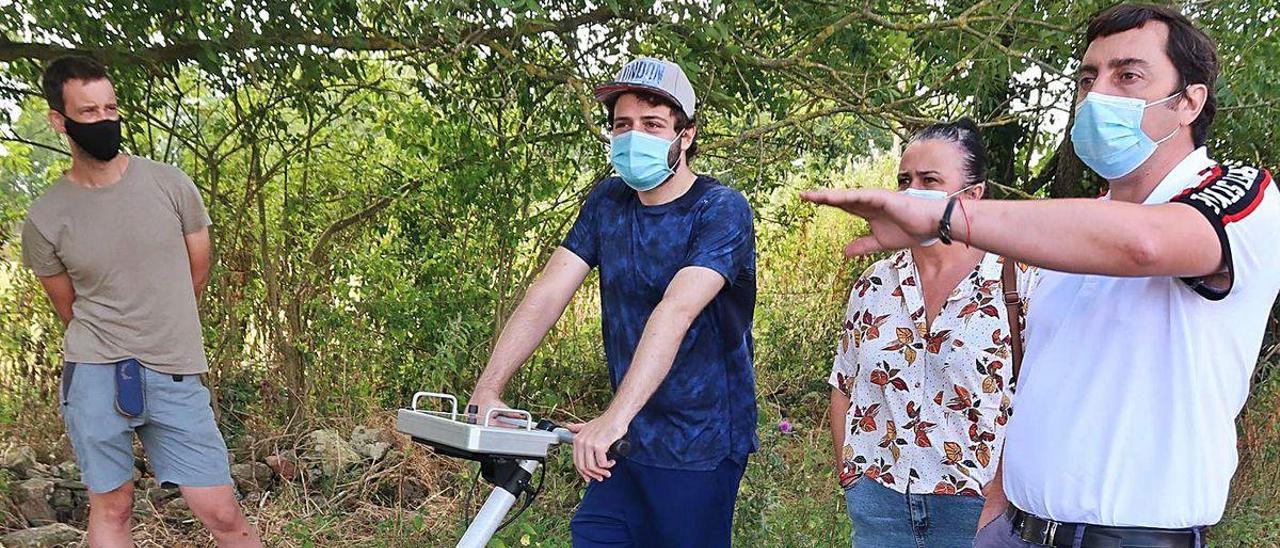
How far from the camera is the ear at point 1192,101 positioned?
199 cm

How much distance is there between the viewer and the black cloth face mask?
3.96 metres

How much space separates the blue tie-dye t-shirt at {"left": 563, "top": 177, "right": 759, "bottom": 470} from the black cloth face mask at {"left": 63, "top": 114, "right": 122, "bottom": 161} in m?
1.97

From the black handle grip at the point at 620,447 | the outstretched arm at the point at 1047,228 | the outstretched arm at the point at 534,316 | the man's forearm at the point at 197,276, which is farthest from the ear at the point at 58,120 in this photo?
the outstretched arm at the point at 1047,228

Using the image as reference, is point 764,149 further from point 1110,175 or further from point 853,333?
point 1110,175

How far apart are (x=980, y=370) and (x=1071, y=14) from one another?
9.42 feet

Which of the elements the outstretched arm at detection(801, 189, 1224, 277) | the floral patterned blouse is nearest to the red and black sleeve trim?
the outstretched arm at detection(801, 189, 1224, 277)

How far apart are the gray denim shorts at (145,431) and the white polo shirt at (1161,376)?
305 cm

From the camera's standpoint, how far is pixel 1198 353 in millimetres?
1894

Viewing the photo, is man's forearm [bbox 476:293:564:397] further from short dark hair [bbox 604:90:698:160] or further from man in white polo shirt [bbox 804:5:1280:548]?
man in white polo shirt [bbox 804:5:1280:548]

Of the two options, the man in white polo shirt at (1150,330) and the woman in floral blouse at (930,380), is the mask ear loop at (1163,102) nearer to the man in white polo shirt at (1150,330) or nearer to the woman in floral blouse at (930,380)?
the man in white polo shirt at (1150,330)

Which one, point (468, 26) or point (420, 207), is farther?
point (420, 207)

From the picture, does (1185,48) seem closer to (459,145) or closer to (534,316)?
(534,316)

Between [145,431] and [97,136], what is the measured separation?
105 centimetres

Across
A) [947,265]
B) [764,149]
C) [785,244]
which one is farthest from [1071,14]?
[785,244]
